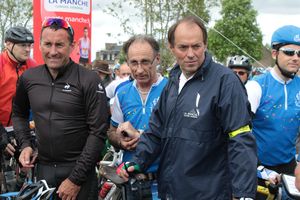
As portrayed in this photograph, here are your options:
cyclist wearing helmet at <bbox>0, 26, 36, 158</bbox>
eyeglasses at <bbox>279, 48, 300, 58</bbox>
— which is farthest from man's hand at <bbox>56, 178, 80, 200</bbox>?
eyeglasses at <bbox>279, 48, 300, 58</bbox>

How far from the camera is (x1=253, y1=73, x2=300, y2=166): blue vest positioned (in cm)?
373

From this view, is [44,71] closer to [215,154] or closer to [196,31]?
[196,31]

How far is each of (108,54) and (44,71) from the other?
293 feet

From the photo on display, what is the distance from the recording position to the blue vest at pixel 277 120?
373 centimetres

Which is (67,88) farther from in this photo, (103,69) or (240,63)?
(103,69)

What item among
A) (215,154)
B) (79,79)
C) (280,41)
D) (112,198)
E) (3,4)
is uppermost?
(3,4)

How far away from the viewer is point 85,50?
7.69 meters

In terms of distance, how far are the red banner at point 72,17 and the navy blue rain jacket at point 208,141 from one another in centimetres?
455

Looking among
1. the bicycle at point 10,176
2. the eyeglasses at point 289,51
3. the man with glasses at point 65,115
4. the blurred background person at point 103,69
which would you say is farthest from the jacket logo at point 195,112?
the blurred background person at point 103,69

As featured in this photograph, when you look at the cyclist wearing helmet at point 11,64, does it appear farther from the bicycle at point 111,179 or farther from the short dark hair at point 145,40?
the short dark hair at point 145,40

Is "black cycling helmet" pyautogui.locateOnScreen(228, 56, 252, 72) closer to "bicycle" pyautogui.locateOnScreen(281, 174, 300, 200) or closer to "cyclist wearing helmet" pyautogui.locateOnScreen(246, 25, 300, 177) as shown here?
"cyclist wearing helmet" pyautogui.locateOnScreen(246, 25, 300, 177)

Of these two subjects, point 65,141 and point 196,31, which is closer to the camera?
point 196,31

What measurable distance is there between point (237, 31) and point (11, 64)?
58630 mm

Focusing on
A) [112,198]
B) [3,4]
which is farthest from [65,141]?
[3,4]
